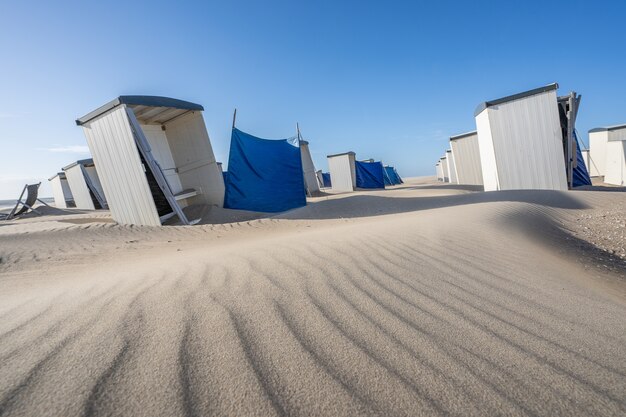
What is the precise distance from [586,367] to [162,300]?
2023mm

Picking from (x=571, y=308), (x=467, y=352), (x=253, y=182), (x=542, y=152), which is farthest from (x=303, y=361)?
(x=542, y=152)

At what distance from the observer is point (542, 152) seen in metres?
8.16

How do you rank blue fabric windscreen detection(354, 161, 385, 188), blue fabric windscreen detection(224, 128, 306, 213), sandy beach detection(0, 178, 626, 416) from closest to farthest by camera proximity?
sandy beach detection(0, 178, 626, 416), blue fabric windscreen detection(224, 128, 306, 213), blue fabric windscreen detection(354, 161, 385, 188)

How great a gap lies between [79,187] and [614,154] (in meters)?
25.4

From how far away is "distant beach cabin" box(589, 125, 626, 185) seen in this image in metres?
12.4

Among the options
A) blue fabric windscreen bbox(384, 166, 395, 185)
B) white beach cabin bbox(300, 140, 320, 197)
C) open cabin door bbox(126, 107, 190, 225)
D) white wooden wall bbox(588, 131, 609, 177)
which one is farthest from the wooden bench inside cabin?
blue fabric windscreen bbox(384, 166, 395, 185)

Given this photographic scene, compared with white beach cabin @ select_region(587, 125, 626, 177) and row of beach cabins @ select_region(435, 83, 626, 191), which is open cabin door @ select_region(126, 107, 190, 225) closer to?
row of beach cabins @ select_region(435, 83, 626, 191)

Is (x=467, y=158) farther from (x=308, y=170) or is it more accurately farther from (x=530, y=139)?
(x=308, y=170)

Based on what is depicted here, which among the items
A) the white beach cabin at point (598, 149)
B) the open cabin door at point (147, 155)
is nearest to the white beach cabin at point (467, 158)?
the white beach cabin at point (598, 149)

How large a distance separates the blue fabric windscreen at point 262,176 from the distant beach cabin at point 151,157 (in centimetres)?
56

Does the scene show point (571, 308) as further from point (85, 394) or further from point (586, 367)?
point (85, 394)

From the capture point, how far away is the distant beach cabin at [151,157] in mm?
6754

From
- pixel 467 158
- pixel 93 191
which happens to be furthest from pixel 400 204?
pixel 93 191

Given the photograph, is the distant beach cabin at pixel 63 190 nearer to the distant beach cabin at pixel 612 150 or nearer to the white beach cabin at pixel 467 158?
the white beach cabin at pixel 467 158
